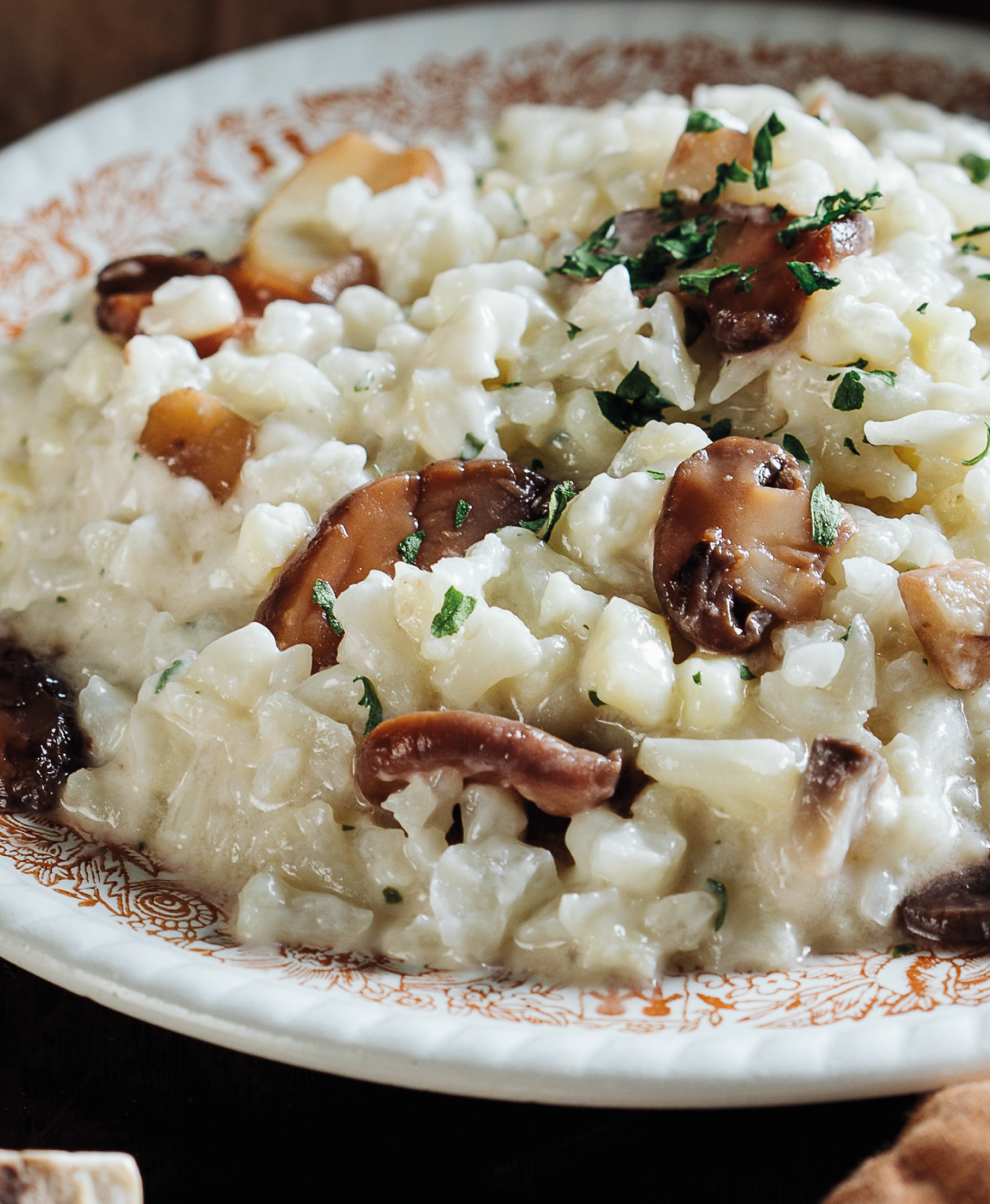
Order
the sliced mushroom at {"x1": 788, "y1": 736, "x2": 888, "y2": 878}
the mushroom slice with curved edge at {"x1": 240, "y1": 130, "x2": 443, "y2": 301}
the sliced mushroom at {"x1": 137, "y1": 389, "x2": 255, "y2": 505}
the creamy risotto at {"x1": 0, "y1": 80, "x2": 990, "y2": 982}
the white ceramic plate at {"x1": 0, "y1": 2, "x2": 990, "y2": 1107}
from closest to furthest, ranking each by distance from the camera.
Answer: the white ceramic plate at {"x1": 0, "y1": 2, "x2": 990, "y2": 1107} → the sliced mushroom at {"x1": 788, "y1": 736, "x2": 888, "y2": 878} → the creamy risotto at {"x1": 0, "y1": 80, "x2": 990, "y2": 982} → the sliced mushroom at {"x1": 137, "y1": 389, "x2": 255, "y2": 505} → the mushroom slice with curved edge at {"x1": 240, "y1": 130, "x2": 443, "y2": 301}

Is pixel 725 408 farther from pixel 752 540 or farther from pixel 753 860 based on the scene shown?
pixel 753 860

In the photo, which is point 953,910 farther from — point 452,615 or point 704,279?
point 704,279

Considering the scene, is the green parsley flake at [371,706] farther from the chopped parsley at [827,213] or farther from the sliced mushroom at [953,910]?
the chopped parsley at [827,213]

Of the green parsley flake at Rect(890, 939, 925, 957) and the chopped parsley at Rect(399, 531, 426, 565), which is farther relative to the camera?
the chopped parsley at Rect(399, 531, 426, 565)

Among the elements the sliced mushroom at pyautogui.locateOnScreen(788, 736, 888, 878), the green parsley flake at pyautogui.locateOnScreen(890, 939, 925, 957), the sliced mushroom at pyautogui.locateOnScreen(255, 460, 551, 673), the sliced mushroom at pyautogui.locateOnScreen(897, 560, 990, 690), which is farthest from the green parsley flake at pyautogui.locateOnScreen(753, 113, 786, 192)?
the green parsley flake at pyautogui.locateOnScreen(890, 939, 925, 957)

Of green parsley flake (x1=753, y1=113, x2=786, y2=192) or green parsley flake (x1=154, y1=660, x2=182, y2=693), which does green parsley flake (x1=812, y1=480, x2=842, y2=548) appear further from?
green parsley flake (x1=154, y1=660, x2=182, y2=693)

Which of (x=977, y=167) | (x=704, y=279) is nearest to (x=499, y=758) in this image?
(x=704, y=279)
